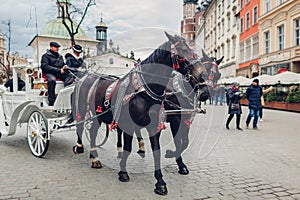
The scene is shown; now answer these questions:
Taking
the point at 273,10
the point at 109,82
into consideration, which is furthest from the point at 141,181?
the point at 273,10

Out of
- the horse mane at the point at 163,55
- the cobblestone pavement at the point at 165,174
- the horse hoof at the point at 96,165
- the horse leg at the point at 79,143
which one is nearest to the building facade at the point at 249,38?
the cobblestone pavement at the point at 165,174

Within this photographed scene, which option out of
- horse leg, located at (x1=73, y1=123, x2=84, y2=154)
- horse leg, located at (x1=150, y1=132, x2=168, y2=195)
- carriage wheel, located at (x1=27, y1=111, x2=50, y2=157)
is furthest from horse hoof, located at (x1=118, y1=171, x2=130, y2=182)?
carriage wheel, located at (x1=27, y1=111, x2=50, y2=157)

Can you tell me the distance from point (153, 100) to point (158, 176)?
105 cm

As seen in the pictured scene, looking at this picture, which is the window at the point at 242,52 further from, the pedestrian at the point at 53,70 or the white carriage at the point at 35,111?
the pedestrian at the point at 53,70

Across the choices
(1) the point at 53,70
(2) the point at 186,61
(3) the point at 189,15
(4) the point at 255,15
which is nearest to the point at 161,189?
(2) the point at 186,61

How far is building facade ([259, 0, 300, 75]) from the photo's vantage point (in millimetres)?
21016

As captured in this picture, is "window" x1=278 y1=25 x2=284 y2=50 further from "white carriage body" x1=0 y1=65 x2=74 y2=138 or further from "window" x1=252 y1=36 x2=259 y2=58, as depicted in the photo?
"white carriage body" x1=0 y1=65 x2=74 y2=138

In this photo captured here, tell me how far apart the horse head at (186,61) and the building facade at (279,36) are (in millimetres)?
19264

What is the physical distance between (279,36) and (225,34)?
15631 millimetres

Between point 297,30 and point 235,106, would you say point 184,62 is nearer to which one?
point 235,106

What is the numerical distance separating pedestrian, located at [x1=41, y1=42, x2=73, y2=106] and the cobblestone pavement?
4.53ft

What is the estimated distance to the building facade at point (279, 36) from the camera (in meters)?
21.0

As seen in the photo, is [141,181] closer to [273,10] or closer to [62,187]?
[62,187]

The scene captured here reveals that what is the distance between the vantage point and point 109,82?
16.6ft
